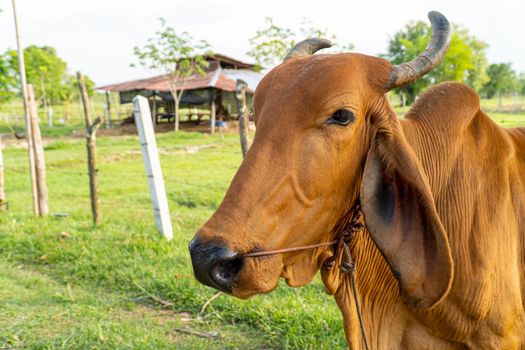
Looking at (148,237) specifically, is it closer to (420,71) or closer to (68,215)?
(68,215)

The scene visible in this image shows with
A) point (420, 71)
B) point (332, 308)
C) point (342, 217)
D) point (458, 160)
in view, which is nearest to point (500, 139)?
point (458, 160)

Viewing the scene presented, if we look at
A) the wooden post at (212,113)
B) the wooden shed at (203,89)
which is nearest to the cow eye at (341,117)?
the wooden shed at (203,89)

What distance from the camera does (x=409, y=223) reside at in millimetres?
1815

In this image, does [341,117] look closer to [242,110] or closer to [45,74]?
[242,110]

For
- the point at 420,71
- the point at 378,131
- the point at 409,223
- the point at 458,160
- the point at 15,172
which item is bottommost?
the point at 15,172

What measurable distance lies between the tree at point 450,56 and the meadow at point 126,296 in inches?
1078

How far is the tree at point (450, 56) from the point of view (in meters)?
31.8

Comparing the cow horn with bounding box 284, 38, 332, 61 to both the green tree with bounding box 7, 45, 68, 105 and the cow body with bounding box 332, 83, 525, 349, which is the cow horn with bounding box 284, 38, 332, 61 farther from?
the green tree with bounding box 7, 45, 68, 105

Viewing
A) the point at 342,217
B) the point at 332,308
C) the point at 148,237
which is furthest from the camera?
the point at 148,237

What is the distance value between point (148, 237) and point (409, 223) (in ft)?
14.0

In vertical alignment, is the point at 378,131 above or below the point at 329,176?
above

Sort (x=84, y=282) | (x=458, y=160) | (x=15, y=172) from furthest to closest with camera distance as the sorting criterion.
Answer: (x=15, y=172) < (x=84, y=282) < (x=458, y=160)

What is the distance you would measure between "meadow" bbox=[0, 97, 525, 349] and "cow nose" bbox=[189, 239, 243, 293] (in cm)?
193

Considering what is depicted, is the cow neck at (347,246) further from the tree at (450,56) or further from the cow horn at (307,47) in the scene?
the tree at (450,56)
